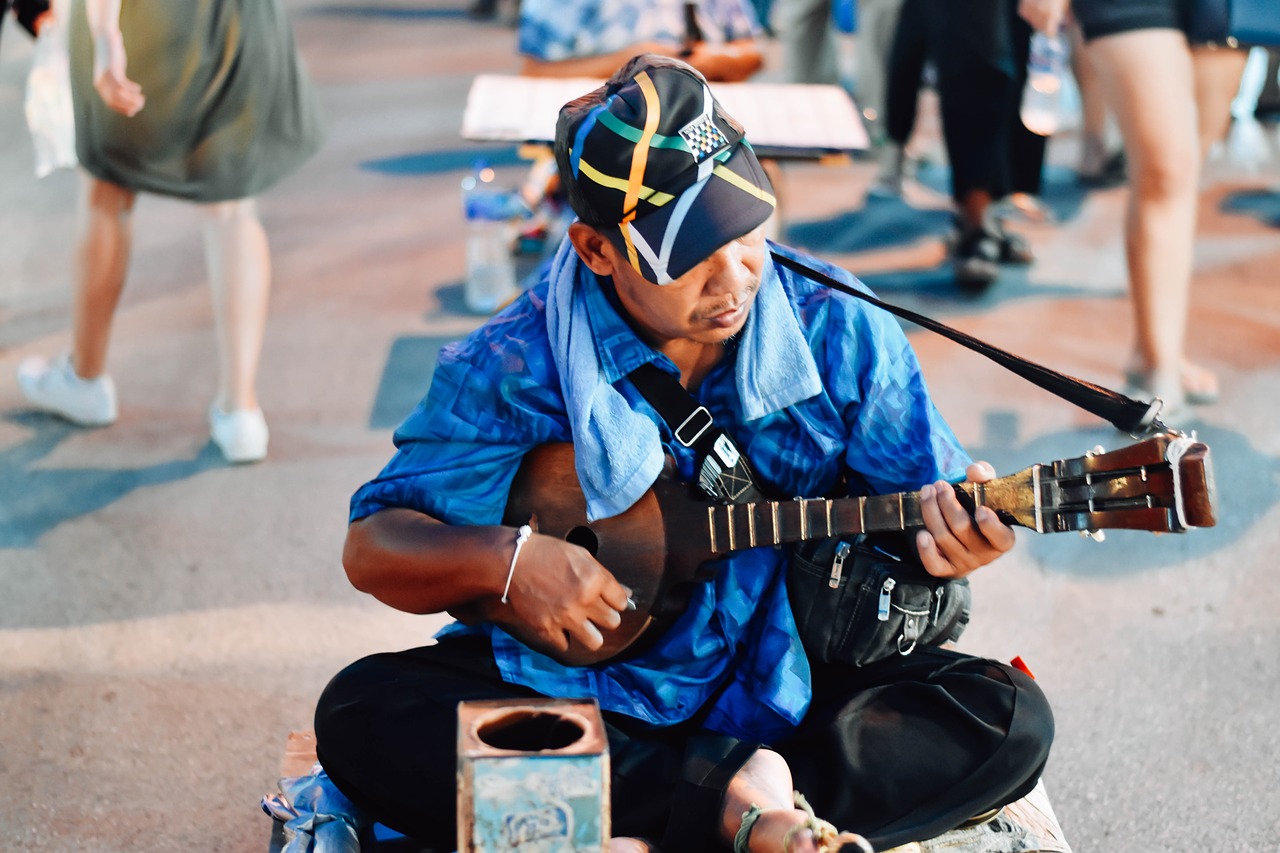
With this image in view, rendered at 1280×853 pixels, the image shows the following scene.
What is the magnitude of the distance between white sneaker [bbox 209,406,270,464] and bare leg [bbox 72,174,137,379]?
0.42 meters

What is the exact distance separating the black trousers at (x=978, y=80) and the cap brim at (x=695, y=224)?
3327 mm

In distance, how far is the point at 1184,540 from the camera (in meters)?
3.71

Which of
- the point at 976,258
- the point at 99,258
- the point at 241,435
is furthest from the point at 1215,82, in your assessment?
the point at 99,258

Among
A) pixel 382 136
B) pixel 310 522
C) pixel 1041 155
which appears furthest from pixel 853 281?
pixel 382 136

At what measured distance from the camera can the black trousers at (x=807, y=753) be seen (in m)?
2.22

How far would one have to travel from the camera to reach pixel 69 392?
4410 millimetres

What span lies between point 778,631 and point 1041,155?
13.2 feet

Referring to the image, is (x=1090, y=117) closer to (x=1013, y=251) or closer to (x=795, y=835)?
(x=1013, y=251)

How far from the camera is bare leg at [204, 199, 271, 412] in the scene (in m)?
4.04

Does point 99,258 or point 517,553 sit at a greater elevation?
point 517,553

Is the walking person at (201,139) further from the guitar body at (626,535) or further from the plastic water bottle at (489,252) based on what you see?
the guitar body at (626,535)

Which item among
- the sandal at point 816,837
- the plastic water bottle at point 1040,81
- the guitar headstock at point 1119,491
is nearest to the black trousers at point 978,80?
the plastic water bottle at point 1040,81

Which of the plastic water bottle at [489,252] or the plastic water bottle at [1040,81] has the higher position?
the plastic water bottle at [1040,81]

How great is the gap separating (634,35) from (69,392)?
6.67 ft
